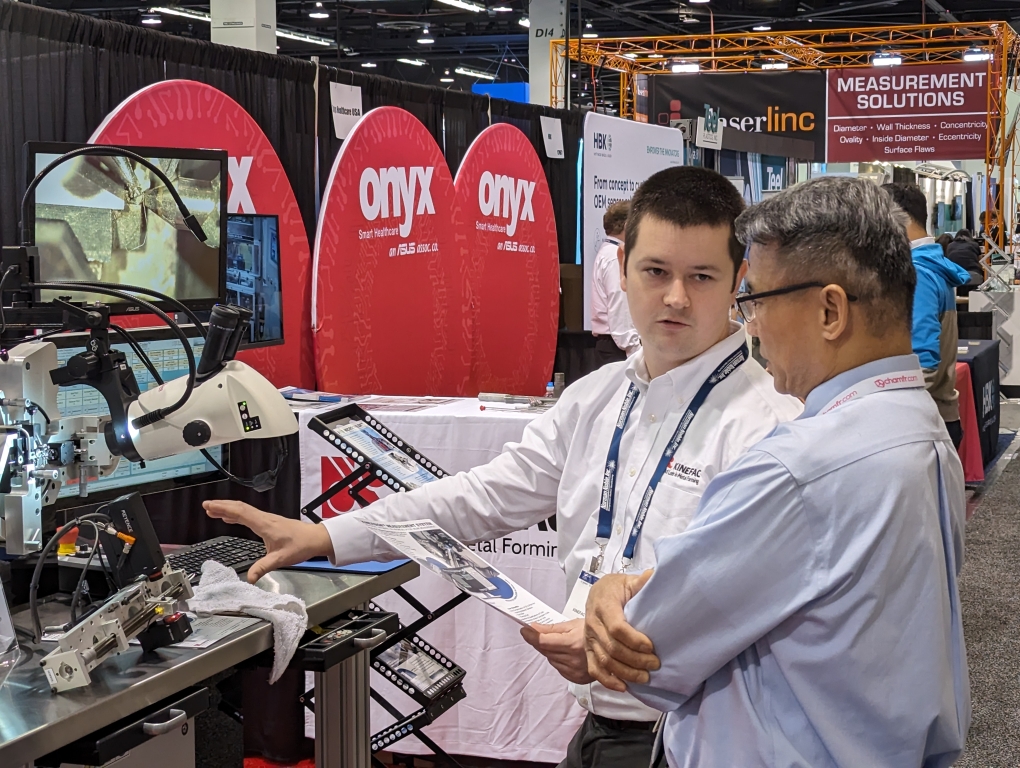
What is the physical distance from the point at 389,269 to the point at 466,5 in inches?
469

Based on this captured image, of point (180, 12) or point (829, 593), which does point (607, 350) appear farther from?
point (180, 12)

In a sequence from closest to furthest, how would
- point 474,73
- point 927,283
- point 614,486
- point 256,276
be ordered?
point 614,486, point 256,276, point 927,283, point 474,73

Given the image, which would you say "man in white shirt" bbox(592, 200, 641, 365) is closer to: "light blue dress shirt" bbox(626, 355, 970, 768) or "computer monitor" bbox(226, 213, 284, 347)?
"computer monitor" bbox(226, 213, 284, 347)

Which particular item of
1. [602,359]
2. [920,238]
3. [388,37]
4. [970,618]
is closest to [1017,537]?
[970,618]

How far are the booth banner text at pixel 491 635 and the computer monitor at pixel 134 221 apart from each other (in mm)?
825

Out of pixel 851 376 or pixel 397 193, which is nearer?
pixel 851 376

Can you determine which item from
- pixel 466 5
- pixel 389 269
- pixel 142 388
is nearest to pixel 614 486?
pixel 142 388

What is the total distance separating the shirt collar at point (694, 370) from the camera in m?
1.73

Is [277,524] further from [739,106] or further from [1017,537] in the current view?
[739,106]

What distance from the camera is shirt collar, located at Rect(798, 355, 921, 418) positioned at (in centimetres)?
123

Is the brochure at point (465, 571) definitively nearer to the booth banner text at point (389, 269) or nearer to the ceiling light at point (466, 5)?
the booth banner text at point (389, 269)

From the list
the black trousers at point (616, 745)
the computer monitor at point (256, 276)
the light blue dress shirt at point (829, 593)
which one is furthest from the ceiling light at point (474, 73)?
the light blue dress shirt at point (829, 593)

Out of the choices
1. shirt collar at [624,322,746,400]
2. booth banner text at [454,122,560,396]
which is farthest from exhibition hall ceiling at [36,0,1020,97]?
shirt collar at [624,322,746,400]

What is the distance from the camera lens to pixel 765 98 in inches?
555
